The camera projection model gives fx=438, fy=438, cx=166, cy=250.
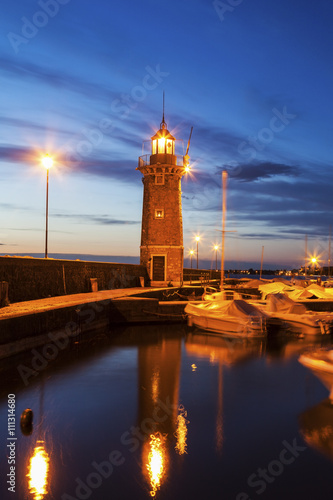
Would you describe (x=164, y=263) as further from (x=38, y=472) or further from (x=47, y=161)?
(x=38, y=472)

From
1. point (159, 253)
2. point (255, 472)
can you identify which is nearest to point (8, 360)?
point (255, 472)

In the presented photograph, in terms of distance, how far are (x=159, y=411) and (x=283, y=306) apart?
675 inches

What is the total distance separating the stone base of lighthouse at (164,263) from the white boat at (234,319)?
45.7 feet

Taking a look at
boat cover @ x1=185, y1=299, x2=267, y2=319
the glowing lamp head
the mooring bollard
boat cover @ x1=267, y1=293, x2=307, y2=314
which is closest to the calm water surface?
the mooring bollard

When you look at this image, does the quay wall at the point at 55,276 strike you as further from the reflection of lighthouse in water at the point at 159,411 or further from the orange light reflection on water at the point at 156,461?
the orange light reflection on water at the point at 156,461

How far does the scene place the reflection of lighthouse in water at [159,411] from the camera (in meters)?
9.67

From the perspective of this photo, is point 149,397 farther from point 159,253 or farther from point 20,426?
point 159,253

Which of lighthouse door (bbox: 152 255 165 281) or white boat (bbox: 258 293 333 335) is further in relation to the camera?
lighthouse door (bbox: 152 255 165 281)

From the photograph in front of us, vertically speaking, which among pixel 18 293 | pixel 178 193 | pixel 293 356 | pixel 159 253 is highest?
pixel 178 193

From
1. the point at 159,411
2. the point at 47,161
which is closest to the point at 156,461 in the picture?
the point at 159,411

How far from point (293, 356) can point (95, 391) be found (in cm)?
1128

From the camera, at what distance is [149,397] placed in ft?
49.0

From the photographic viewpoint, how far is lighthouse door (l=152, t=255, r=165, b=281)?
135 ft

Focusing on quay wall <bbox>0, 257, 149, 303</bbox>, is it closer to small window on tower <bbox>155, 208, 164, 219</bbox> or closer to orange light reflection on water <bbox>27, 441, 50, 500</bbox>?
small window on tower <bbox>155, 208, 164, 219</bbox>
